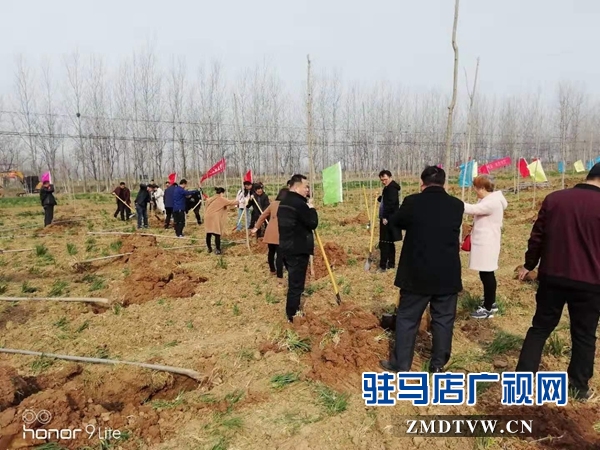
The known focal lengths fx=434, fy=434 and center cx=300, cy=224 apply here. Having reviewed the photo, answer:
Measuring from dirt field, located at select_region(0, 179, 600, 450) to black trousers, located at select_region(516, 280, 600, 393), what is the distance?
26 centimetres

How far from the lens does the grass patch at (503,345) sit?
408cm

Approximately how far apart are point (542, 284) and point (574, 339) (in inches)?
18.4

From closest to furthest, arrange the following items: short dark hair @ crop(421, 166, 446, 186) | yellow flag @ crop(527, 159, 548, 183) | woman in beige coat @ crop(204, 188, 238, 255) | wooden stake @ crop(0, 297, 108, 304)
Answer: short dark hair @ crop(421, 166, 446, 186), wooden stake @ crop(0, 297, 108, 304), woman in beige coat @ crop(204, 188, 238, 255), yellow flag @ crop(527, 159, 548, 183)

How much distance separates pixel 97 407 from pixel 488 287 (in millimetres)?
3966

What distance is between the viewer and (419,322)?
347 cm

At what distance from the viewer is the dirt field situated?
9.65 ft

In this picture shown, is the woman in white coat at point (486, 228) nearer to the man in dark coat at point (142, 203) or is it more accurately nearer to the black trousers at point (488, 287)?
the black trousers at point (488, 287)

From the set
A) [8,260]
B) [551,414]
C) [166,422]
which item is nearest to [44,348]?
[166,422]

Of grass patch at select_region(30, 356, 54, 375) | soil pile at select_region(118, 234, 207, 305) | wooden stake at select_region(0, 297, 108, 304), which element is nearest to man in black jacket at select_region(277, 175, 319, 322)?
soil pile at select_region(118, 234, 207, 305)

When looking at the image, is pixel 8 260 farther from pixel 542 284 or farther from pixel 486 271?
pixel 542 284

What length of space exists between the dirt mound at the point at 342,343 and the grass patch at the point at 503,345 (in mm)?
1007

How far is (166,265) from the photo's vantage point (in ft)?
23.7

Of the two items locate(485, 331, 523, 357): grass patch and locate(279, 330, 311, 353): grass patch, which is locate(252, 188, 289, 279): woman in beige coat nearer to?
locate(279, 330, 311, 353): grass patch

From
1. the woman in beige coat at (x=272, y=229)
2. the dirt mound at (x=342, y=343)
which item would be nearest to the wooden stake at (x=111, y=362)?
the dirt mound at (x=342, y=343)
